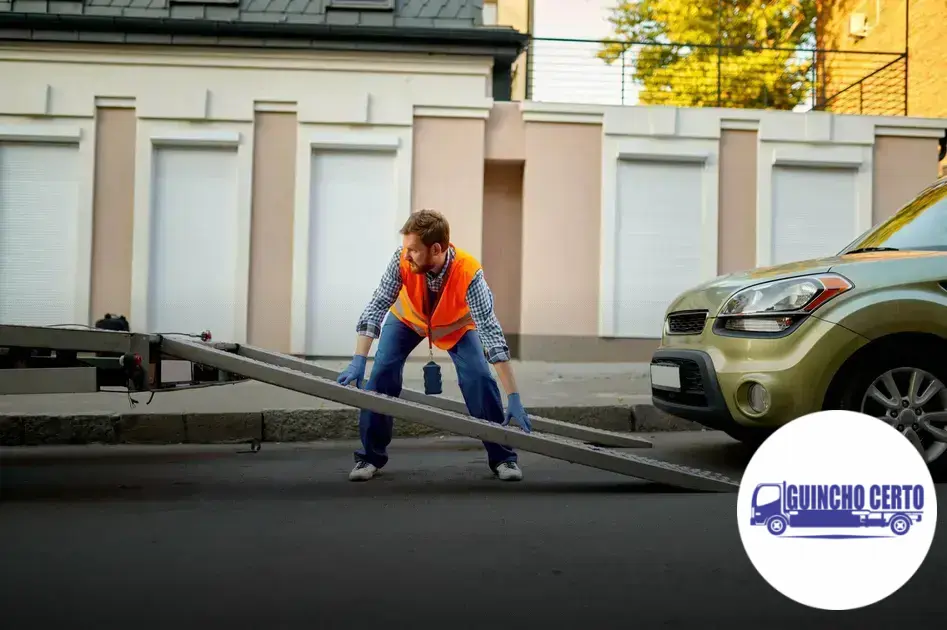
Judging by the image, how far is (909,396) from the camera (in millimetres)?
4250

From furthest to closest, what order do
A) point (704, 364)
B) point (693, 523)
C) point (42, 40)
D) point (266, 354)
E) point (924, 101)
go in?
point (924, 101) < point (42, 40) < point (266, 354) < point (704, 364) < point (693, 523)

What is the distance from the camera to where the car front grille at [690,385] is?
4.57 m

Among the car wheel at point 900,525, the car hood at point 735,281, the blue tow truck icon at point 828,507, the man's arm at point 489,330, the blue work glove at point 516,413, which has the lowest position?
the car wheel at point 900,525

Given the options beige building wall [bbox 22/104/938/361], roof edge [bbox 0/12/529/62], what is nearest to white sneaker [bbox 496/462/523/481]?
beige building wall [bbox 22/104/938/361]

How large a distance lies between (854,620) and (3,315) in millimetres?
12598

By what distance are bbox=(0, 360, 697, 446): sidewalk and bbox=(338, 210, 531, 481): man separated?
74.4 inches

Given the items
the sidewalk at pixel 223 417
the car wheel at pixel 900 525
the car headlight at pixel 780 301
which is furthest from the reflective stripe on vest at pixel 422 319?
the car wheel at pixel 900 525

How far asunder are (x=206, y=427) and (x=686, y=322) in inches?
146

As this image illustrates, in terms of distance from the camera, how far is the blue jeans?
4.61m

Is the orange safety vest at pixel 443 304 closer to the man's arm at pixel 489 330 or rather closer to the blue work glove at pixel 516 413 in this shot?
the man's arm at pixel 489 330

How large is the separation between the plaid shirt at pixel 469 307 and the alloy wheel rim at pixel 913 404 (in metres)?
1.93

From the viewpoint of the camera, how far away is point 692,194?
12.6m

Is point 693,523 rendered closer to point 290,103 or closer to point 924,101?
point 290,103

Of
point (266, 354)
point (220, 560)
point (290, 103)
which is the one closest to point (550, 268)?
point (290, 103)
